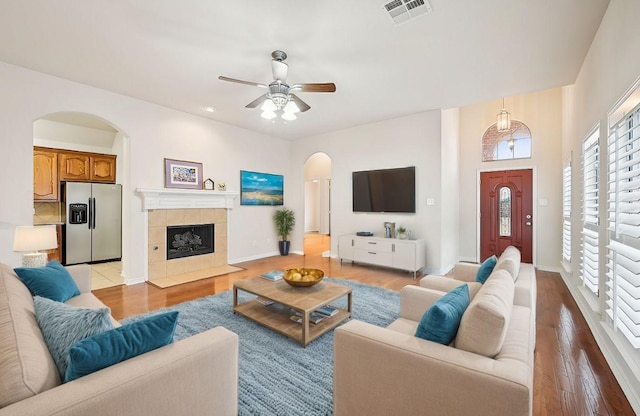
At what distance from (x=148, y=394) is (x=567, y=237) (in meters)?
5.48

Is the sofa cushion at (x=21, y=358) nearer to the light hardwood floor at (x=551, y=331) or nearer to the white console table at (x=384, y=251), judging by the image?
the light hardwood floor at (x=551, y=331)

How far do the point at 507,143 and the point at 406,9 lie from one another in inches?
170

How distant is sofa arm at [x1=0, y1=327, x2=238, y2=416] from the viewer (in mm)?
879

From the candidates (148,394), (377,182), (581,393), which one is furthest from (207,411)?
(377,182)

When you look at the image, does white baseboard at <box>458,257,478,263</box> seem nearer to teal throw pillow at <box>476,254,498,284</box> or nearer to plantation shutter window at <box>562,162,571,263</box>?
plantation shutter window at <box>562,162,571,263</box>

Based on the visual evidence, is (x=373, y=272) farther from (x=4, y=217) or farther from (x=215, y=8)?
(x=4, y=217)

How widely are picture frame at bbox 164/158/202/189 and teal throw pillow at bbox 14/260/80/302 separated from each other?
2.65m

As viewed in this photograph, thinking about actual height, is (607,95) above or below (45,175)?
above

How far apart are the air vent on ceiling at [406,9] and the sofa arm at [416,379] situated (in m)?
2.39

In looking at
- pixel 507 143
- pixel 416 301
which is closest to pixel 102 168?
pixel 416 301

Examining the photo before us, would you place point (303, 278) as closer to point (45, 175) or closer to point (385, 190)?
point (385, 190)

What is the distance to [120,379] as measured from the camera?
3.27 feet

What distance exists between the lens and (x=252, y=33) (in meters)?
2.58

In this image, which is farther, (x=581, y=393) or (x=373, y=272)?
(x=373, y=272)
